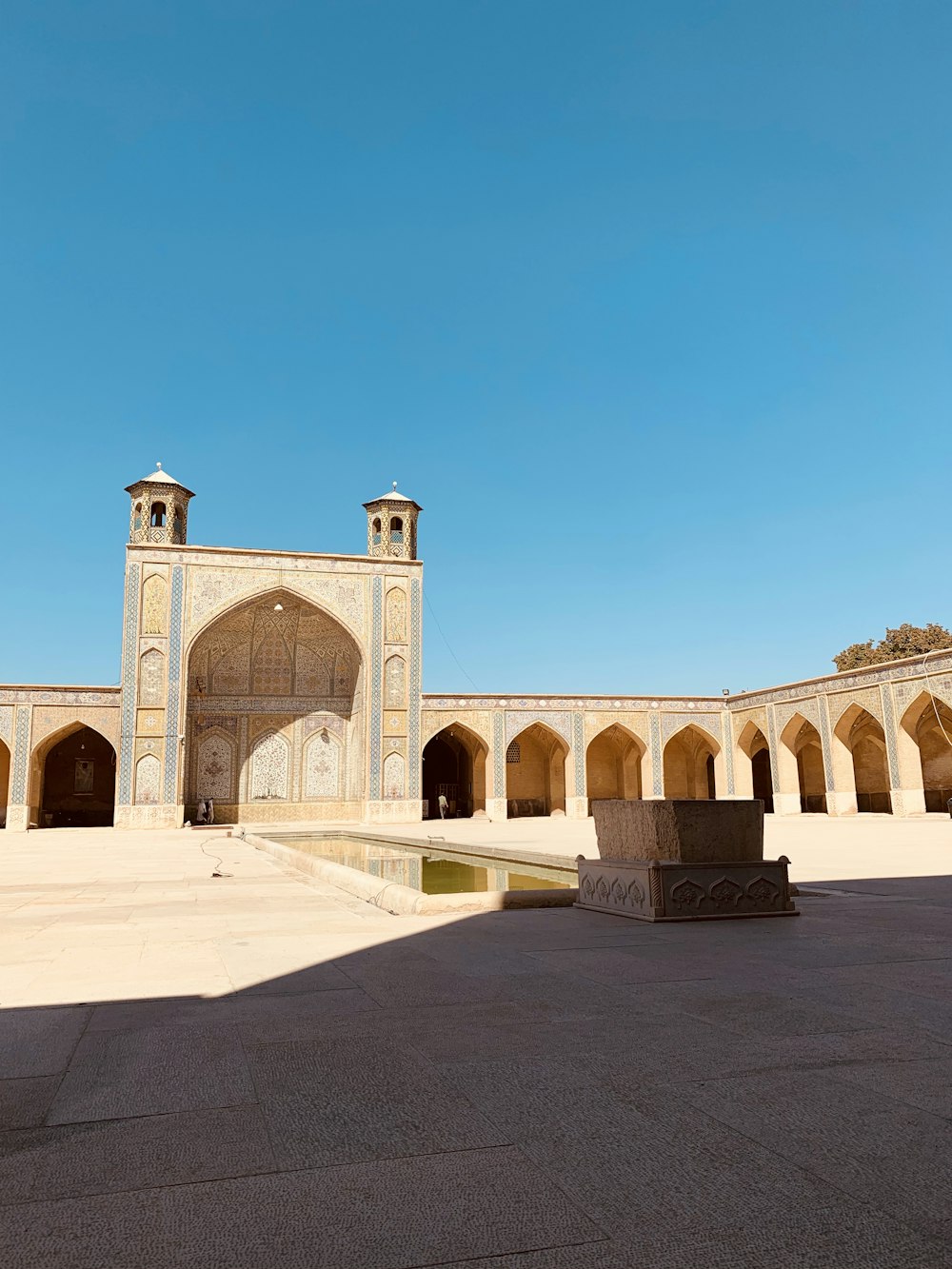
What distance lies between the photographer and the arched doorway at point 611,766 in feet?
80.8

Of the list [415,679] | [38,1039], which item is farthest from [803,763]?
[38,1039]

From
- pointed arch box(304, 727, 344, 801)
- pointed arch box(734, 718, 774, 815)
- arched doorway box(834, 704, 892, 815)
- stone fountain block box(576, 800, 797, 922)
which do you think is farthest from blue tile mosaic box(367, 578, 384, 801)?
stone fountain block box(576, 800, 797, 922)

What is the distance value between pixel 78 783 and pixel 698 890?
20352 millimetres

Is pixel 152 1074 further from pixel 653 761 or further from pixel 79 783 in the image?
pixel 79 783

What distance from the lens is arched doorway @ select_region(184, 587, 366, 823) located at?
20609 mm

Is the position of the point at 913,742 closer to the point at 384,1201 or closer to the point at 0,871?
the point at 0,871

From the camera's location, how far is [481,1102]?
5.95 ft

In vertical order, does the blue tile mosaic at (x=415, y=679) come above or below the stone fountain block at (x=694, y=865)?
above

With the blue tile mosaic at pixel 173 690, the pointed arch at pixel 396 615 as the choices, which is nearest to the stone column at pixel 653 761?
the pointed arch at pixel 396 615

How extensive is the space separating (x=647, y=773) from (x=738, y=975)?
20254mm

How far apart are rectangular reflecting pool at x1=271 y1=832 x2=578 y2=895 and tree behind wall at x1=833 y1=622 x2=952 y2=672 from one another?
1848cm

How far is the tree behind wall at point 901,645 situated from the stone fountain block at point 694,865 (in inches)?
947

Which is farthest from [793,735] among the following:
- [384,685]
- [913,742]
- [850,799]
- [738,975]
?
[738,975]

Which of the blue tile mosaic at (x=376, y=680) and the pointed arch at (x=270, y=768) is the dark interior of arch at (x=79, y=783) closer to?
the pointed arch at (x=270, y=768)
